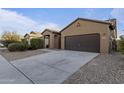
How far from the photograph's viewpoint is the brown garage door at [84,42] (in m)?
14.9

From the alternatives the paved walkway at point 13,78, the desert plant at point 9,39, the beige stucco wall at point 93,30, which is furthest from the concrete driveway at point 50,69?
the desert plant at point 9,39

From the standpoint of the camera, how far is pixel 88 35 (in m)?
15.7

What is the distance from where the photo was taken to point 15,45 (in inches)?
783

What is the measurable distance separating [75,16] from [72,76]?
12.5m

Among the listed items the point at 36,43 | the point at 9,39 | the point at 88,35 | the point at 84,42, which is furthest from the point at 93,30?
the point at 9,39

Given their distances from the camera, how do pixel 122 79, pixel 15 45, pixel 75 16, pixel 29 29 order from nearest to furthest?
pixel 122 79, pixel 75 16, pixel 15 45, pixel 29 29

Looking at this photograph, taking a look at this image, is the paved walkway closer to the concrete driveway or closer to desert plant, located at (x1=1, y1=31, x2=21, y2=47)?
the concrete driveway

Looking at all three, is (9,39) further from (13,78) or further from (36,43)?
(13,78)

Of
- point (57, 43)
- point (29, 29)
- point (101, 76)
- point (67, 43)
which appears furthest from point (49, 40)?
point (101, 76)

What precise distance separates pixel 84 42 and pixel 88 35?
97 cm

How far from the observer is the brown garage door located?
1487 centimetres

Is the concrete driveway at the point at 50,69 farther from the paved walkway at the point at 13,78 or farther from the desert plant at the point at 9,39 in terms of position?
the desert plant at the point at 9,39
